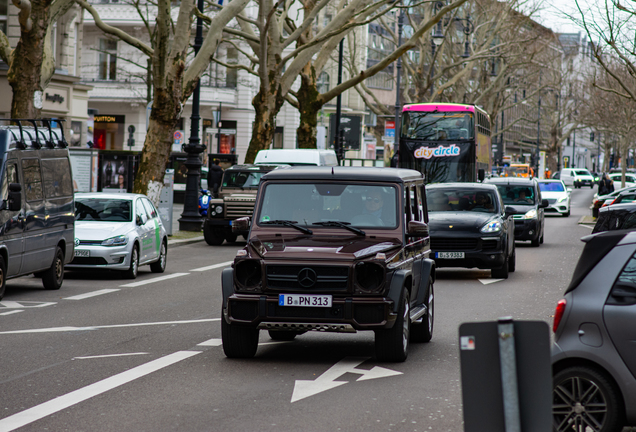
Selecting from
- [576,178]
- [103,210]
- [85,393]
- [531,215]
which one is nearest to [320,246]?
[85,393]

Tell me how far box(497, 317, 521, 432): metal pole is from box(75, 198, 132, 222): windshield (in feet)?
49.5

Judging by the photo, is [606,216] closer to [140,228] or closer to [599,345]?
[599,345]

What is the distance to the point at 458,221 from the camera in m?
18.2

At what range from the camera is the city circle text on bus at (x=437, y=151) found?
35625mm

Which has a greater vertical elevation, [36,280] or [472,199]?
[472,199]

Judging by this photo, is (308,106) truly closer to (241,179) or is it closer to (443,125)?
(443,125)

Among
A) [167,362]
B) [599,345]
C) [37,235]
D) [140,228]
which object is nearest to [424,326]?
[167,362]

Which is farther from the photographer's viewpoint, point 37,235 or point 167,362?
point 37,235

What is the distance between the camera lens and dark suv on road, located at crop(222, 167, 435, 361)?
8758 millimetres

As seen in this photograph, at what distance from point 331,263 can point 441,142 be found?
2745cm

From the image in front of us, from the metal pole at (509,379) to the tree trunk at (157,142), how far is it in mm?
22147

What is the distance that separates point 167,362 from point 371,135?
94512mm

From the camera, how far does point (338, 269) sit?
8773 mm

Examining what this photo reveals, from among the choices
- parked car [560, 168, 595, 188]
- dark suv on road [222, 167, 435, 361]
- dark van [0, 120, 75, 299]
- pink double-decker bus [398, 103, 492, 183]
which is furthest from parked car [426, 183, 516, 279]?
parked car [560, 168, 595, 188]
